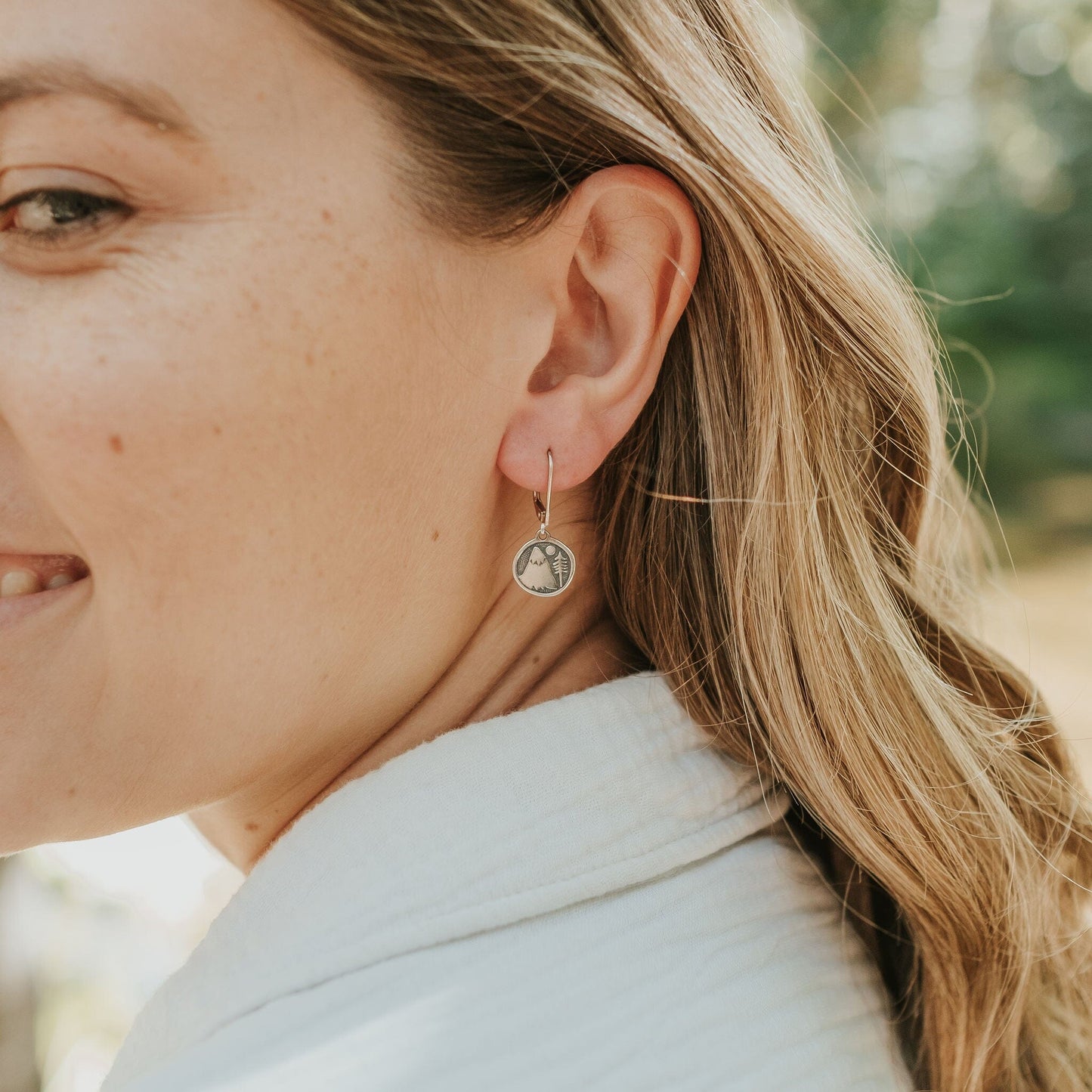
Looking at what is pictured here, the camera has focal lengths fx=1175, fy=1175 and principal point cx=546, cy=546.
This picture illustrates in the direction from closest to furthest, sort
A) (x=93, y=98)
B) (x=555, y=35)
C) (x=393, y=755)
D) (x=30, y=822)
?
(x=93, y=98), (x=555, y=35), (x=30, y=822), (x=393, y=755)

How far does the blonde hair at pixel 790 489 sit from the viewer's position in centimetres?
126

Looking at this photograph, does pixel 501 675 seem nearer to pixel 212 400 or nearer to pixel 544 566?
pixel 544 566

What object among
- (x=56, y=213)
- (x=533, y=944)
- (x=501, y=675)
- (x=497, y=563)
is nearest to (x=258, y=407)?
(x=56, y=213)

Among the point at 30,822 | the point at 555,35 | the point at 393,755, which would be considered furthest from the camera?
the point at 393,755

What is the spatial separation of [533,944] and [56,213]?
0.88 m

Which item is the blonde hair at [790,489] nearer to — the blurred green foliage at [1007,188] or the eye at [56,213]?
Answer: the eye at [56,213]

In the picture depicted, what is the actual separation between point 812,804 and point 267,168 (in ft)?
3.12

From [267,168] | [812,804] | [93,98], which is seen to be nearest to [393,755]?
[812,804]

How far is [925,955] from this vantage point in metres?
1.46

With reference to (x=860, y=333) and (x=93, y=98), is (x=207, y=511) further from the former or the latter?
(x=860, y=333)

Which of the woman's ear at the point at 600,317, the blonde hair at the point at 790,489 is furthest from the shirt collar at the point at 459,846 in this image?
the woman's ear at the point at 600,317

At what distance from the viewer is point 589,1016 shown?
1.12 meters

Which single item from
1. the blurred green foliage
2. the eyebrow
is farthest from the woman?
the blurred green foliage

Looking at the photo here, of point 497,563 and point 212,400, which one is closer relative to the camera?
point 212,400
